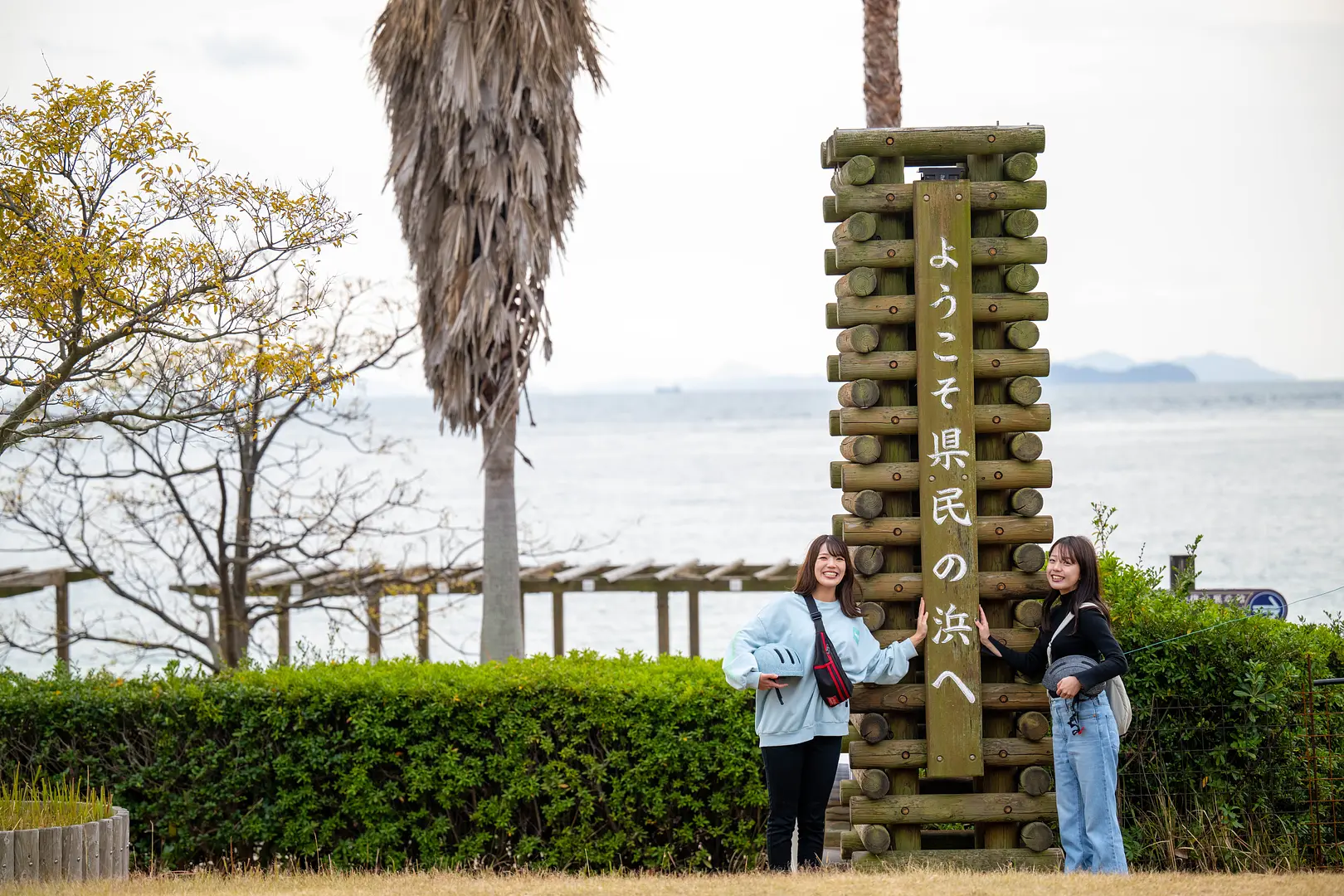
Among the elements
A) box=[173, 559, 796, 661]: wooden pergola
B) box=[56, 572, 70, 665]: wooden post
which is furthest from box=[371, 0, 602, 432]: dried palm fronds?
box=[56, 572, 70, 665]: wooden post

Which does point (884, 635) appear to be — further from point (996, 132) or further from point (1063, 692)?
point (996, 132)

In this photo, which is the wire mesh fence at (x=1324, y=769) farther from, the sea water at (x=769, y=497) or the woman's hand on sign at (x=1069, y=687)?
the sea water at (x=769, y=497)

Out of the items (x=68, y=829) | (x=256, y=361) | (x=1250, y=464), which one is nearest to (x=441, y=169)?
(x=256, y=361)

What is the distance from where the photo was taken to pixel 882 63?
398 inches

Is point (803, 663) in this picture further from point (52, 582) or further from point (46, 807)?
point (52, 582)

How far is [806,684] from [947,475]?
4.07ft

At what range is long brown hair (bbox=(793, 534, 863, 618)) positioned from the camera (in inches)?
210

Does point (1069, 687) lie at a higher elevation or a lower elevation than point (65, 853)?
higher

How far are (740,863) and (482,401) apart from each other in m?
5.19

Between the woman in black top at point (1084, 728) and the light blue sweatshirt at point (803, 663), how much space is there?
75cm

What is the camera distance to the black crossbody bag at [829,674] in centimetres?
519

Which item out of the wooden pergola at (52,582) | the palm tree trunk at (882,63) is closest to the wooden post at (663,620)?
the wooden pergola at (52,582)

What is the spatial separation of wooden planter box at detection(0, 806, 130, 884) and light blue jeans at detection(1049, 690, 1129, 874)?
4.77 m


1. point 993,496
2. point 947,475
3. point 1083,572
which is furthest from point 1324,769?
point 947,475
